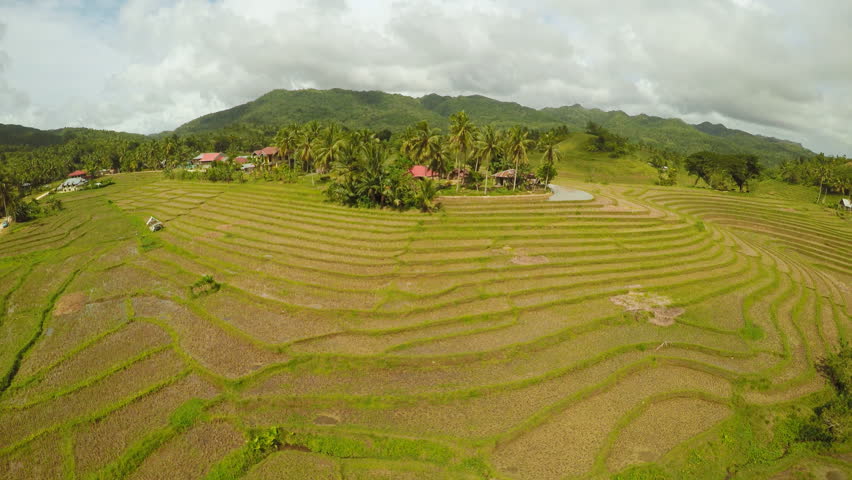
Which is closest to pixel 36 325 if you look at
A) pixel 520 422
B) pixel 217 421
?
pixel 217 421

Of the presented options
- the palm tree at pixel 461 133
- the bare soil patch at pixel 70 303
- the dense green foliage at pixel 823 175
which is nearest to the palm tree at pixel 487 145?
the palm tree at pixel 461 133

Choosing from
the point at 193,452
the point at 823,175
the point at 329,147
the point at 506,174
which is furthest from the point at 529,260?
the point at 823,175

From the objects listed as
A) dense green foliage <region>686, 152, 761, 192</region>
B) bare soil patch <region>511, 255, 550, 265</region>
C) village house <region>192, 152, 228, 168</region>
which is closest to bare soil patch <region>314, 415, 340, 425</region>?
bare soil patch <region>511, 255, 550, 265</region>

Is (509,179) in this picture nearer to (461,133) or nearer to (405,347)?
(461,133)

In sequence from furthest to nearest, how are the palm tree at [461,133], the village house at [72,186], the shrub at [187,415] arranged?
the village house at [72,186] → the palm tree at [461,133] → the shrub at [187,415]

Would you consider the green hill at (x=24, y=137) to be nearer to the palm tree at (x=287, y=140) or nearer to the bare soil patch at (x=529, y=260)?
the palm tree at (x=287, y=140)

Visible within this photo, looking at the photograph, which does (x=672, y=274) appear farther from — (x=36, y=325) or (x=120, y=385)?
(x=36, y=325)

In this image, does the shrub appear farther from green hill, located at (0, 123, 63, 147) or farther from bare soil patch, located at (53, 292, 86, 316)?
green hill, located at (0, 123, 63, 147)
